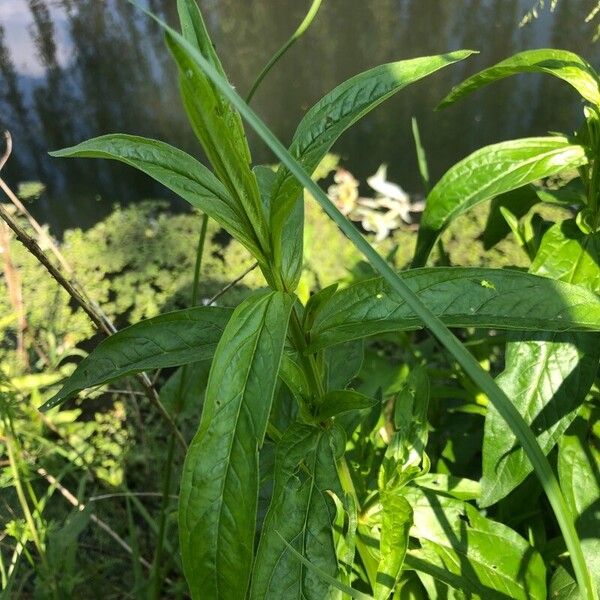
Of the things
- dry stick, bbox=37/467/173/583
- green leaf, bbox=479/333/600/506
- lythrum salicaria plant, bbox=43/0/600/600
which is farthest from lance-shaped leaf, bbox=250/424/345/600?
dry stick, bbox=37/467/173/583

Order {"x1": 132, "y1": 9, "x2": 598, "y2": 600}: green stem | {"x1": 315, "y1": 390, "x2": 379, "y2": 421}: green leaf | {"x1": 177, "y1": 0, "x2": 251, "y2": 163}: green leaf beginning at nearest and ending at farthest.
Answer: {"x1": 132, "y1": 9, "x2": 598, "y2": 600}: green stem < {"x1": 177, "y1": 0, "x2": 251, "y2": 163}: green leaf < {"x1": 315, "y1": 390, "x2": 379, "y2": 421}: green leaf

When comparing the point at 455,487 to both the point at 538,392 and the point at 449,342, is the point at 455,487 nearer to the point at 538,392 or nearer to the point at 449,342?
the point at 538,392

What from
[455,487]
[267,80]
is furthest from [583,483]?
Answer: [267,80]

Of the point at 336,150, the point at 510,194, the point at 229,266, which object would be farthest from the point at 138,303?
the point at 510,194

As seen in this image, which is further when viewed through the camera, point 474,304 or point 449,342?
point 474,304

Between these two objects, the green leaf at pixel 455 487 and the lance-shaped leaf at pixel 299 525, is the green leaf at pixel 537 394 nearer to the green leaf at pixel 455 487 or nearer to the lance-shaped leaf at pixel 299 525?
the green leaf at pixel 455 487

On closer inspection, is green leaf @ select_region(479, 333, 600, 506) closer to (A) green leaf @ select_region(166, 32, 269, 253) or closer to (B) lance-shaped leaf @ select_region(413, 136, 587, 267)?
(B) lance-shaped leaf @ select_region(413, 136, 587, 267)
